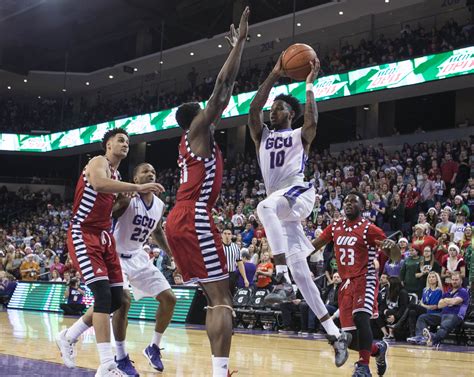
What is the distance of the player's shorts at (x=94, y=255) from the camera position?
17.3ft

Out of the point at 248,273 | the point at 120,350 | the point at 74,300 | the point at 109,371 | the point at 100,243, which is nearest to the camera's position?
the point at 109,371

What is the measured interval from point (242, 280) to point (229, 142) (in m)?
17.2

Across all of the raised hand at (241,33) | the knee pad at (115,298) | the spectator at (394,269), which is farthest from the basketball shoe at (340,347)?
the spectator at (394,269)

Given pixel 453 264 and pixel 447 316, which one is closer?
pixel 447 316

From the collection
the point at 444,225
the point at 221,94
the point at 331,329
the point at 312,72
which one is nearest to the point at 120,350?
the point at 331,329

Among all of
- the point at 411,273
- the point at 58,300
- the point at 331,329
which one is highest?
the point at 411,273

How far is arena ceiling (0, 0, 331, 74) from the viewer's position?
2745 cm

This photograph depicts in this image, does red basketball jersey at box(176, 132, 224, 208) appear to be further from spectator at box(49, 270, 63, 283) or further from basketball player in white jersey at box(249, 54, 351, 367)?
spectator at box(49, 270, 63, 283)

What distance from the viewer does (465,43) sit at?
19.1 m

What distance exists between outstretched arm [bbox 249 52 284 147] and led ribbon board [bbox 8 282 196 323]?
8558 millimetres

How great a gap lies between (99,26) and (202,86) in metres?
6.01

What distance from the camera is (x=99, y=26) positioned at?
30969 millimetres

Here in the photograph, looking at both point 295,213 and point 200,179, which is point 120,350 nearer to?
point 295,213

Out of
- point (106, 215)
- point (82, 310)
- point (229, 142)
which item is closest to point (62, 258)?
point (82, 310)
